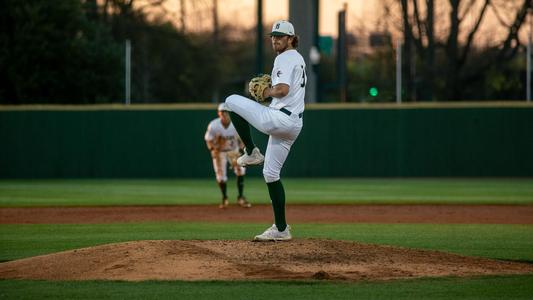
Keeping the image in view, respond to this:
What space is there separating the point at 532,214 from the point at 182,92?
37.7m

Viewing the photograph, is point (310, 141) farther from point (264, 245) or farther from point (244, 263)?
point (244, 263)

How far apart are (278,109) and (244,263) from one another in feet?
5.38

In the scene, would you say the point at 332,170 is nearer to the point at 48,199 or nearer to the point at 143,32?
the point at 48,199

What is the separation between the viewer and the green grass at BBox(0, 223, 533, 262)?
1198 cm

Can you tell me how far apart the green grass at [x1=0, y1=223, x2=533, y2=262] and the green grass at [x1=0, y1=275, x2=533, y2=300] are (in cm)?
238

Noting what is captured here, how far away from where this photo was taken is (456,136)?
29.6 metres

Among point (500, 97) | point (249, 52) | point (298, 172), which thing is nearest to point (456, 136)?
point (298, 172)

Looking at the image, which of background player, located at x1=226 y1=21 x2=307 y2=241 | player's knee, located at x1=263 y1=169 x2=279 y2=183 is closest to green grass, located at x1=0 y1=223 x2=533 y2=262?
player's knee, located at x1=263 y1=169 x2=279 y2=183

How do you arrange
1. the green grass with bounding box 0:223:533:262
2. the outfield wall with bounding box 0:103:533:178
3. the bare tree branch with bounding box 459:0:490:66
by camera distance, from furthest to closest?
1. the bare tree branch with bounding box 459:0:490:66
2. the outfield wall with bounding box 0:103:533:178
3. the green grass with bounding box 0:223:533:262

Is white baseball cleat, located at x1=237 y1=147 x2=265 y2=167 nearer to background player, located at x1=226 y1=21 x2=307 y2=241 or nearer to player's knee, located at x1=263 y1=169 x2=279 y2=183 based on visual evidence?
background player, located at x1=226 y1=21 x2=307 y2=241

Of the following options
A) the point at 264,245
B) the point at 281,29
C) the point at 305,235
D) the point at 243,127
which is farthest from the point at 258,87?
the point at 305,235

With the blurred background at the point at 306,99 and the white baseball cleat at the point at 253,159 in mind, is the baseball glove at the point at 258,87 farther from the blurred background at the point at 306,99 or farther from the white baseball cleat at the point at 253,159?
the blurred background at the point at 306,99

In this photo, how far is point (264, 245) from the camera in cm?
1019

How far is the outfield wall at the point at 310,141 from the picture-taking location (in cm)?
2945
